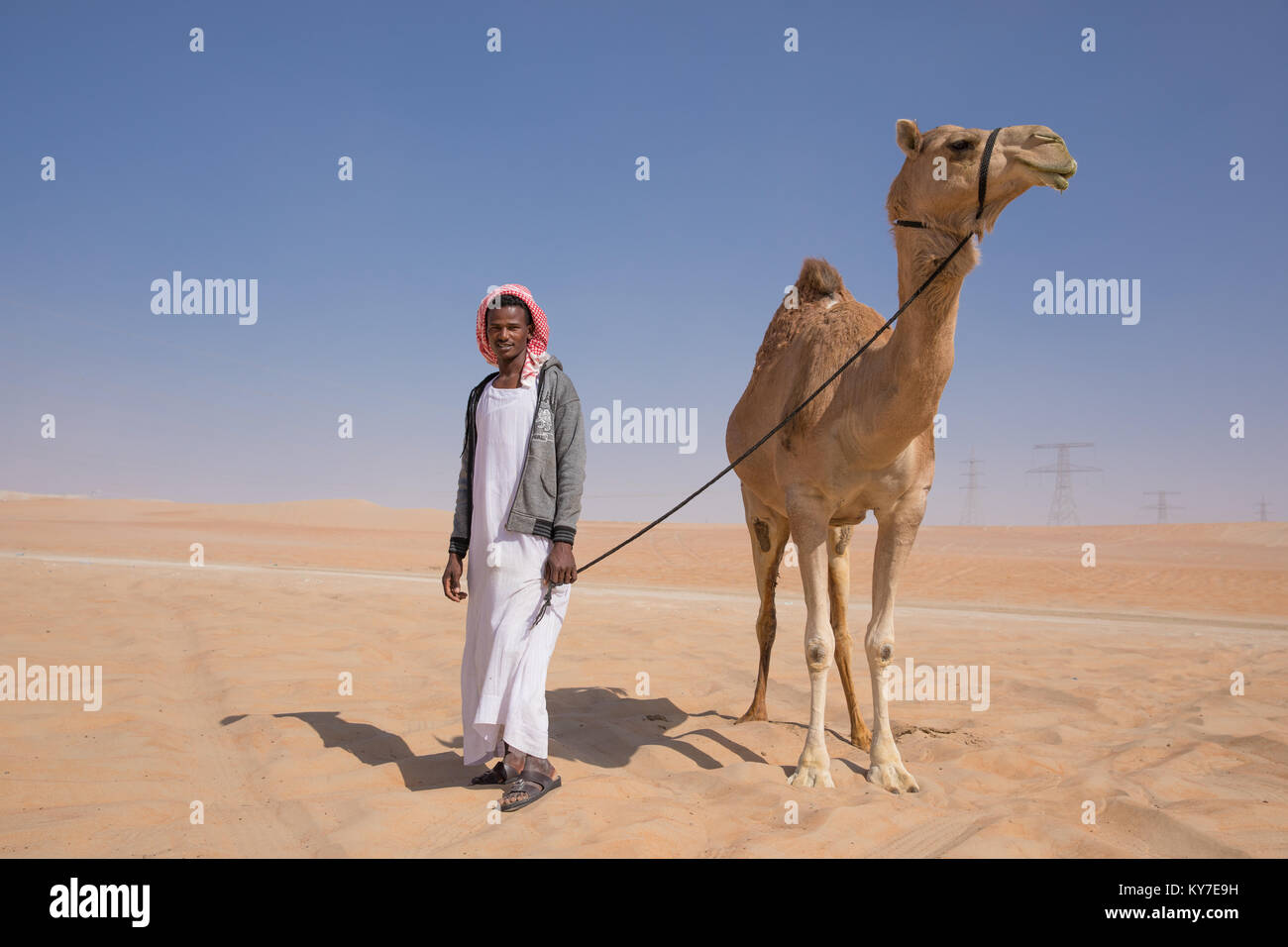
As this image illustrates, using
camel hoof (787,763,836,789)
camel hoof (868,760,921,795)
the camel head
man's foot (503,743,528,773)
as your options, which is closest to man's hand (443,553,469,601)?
man's foot (503,743,528,773)

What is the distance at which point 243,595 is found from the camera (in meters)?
11.7

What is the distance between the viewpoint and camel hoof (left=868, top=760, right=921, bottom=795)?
4.41 meters

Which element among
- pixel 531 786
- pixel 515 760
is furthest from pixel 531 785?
pixel 515 760

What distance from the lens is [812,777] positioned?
14.4 feet

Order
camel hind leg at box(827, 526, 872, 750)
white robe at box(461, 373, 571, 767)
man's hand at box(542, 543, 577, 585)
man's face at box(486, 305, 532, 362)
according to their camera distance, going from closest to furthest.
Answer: white robe at box(461, 373, 571, 767) → man's hand at box(542, 543, 577, 585) → man's face at box(486, 305, 532, 362) → camel hind leg at box(827, 526, 872, 750)

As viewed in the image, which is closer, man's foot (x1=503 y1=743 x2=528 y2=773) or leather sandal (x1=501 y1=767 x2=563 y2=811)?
leather sandal (x1=501 y1=767 x2=563 y2=811)

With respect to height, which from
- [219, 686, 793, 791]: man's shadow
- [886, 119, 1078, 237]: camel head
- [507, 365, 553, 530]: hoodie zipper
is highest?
[886, 119, 1078, 237]: camel head

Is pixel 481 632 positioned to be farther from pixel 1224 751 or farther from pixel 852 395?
pixel 1224 751

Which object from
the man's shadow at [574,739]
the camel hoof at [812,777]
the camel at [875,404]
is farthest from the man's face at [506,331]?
the camel hoof at [812,777]

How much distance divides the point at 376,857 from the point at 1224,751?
5.11 metres

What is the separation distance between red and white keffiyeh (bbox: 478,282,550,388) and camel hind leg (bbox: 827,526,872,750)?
7.95 ft

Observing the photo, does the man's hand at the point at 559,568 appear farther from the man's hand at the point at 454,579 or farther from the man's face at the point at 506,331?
the man's face at the point at 506,331

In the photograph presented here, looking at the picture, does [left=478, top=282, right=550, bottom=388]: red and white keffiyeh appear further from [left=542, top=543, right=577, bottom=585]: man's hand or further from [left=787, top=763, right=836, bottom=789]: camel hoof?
[left=787, top=763, right=836, bottom=789]: camel hoof

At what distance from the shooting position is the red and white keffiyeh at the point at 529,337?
458 cm
